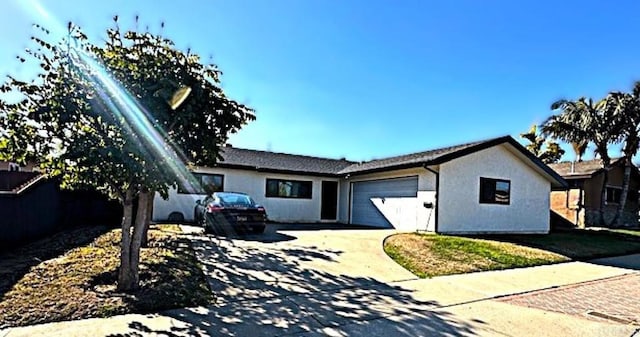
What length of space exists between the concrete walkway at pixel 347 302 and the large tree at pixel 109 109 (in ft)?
5.32

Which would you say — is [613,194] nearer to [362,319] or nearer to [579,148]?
[579,148]

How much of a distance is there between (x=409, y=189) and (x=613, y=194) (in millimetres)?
17043

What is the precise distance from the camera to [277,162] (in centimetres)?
1978

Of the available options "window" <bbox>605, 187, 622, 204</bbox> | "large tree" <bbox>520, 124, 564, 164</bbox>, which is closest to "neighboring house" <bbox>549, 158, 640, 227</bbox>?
"window" <bbox>605, 187, 622, 204</bbox>

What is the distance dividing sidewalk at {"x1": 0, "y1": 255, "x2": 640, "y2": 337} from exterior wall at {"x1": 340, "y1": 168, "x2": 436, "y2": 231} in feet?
23.7

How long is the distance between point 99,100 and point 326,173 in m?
14.7

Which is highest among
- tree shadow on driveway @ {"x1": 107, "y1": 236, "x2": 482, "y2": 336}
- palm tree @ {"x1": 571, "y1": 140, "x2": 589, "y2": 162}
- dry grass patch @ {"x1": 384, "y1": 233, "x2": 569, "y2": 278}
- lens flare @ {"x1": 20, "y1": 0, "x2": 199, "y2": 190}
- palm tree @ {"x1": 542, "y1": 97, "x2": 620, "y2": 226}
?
palm tree @ {"x1": 542, "y1": 97, "x2": 620, "y2": 226}

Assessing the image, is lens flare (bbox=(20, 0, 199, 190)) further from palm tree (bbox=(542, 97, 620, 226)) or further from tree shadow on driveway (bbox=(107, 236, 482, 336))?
palm tree (bbox=(542, 97, 620, 226))

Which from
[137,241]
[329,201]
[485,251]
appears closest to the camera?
[137,241]

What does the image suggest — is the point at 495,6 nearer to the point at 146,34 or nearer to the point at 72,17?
the point at 146,34

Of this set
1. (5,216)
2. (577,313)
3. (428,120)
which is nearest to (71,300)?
(5,216)

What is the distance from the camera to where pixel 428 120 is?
20.2 m

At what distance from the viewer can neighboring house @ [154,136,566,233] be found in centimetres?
1431

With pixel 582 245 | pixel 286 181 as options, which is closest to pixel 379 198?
pixel 286 181
